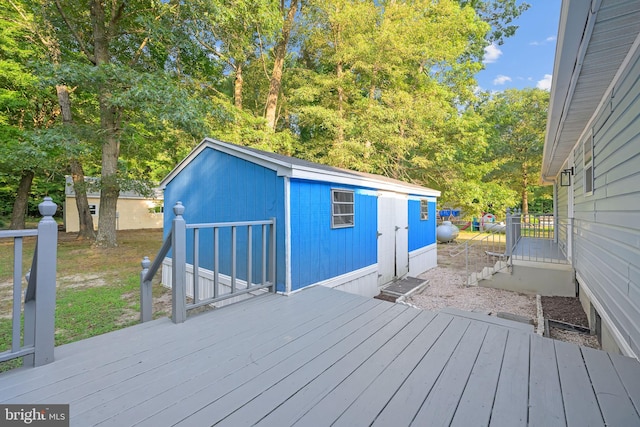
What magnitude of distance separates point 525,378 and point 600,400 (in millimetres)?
338

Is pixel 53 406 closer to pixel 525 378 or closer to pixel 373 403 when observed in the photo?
pixel 373 403

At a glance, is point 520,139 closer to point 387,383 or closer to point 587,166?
point 587,166

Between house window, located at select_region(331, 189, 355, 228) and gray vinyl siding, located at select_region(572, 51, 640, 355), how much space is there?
3221mm

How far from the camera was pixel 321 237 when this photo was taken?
440 cm

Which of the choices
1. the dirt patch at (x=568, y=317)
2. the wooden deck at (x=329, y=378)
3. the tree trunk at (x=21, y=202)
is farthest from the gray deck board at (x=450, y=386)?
the tree trunk at (x=21, y=202)

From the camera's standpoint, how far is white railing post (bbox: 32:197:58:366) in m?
1.75

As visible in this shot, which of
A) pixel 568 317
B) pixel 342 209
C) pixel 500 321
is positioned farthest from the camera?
pixel 342 209

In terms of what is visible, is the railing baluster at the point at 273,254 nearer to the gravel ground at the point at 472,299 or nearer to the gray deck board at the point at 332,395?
the gray deck board at the point at 332,395

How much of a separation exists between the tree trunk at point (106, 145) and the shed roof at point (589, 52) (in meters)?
10.5

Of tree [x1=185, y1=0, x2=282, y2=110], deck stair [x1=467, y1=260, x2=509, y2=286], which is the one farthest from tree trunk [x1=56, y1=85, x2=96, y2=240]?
deck stair [x1=467, y1=260, x2=509, y2=286]

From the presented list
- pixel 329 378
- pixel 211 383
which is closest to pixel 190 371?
pixel 211 383

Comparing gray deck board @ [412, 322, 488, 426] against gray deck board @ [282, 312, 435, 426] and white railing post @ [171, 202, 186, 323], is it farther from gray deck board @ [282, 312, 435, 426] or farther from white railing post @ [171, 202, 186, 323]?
white railing post @ [171, 202, 186, 323]

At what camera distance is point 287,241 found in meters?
3.79

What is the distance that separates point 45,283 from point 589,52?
4226mm
